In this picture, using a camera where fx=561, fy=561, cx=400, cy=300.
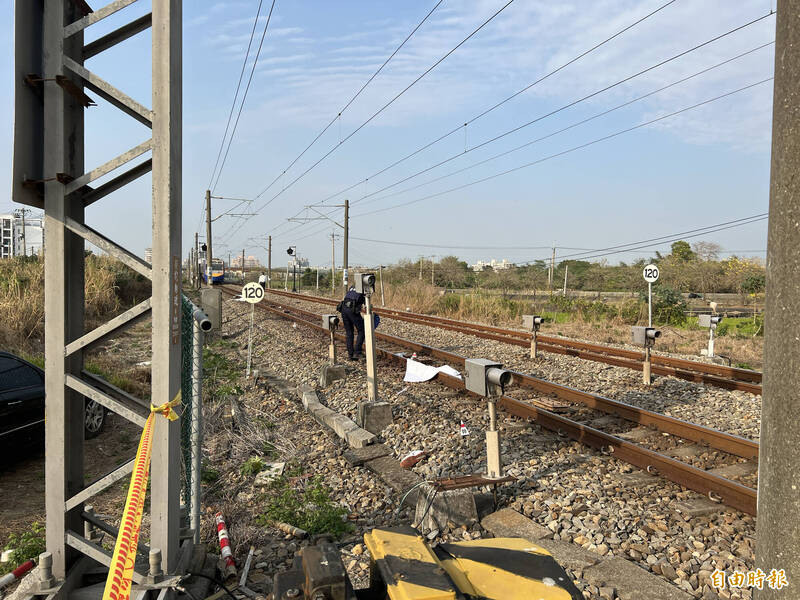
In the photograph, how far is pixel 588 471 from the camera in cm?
566

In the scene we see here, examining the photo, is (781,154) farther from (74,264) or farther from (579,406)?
(579,406)

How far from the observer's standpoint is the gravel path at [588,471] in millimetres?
4091

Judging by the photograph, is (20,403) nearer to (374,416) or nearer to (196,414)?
(196,414)

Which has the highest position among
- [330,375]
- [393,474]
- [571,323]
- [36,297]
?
[36,297]

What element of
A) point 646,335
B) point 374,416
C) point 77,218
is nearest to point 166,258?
point 77,218

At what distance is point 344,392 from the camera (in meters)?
9.33

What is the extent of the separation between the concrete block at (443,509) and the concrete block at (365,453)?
1558mm

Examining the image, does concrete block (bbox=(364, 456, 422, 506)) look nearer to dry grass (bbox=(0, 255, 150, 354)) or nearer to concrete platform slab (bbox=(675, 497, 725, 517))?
concrete platform slab (bbox=(675, 497, 725, 517))

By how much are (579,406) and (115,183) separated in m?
6.92

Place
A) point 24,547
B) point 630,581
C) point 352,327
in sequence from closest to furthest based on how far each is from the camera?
1. point 630,581
2. point 24,547
3. point 352,327

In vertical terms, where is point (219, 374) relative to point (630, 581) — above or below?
below

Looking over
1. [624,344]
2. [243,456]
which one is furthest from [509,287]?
[243,456]

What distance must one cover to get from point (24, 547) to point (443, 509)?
3.22m

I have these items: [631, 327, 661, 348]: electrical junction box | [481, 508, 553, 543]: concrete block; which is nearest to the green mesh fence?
[481, 508, 553, 543]: concrete block
